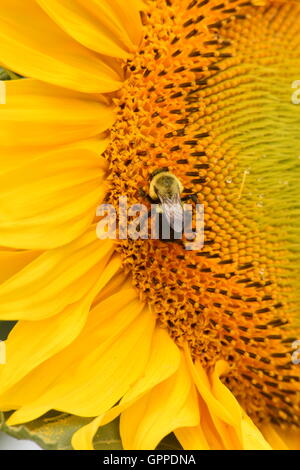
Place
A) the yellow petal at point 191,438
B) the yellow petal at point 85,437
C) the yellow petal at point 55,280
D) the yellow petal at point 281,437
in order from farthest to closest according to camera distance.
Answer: the yellow petal at point 281,437, the yellow petal at point 191,438, the yellow petal at point 55,280, the yellow petal at point 85,437

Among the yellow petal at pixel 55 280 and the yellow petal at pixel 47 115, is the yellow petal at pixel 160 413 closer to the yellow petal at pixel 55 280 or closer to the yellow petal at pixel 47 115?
the yellow petal at pixel 55 280

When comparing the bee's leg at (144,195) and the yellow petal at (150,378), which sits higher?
the bee's leg at (144,195)

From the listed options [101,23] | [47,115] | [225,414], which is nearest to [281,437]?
[225,414]

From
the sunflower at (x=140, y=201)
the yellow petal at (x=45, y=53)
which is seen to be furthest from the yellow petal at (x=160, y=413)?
the yellow petal at (x=45, y=53)

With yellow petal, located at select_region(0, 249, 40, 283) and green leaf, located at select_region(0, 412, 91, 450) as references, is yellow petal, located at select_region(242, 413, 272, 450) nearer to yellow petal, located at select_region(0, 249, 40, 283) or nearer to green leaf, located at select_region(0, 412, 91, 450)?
green leaf, located at select_region(0, 412, 91, 450)

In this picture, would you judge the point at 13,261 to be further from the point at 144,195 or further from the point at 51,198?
the point at 144,195

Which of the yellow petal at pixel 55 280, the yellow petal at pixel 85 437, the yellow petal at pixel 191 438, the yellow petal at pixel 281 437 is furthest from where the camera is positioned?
the yellow petal at pixel 281 437

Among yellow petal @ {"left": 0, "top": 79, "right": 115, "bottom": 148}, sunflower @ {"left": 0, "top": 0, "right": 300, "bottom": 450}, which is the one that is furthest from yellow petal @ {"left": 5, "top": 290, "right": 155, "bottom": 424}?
yellow petal @ {"left": 0, "top": 79, "right": 115, "bottom": 148}
